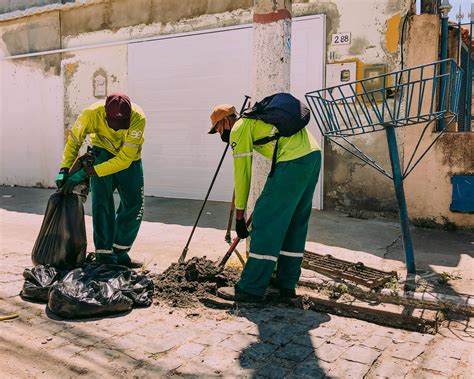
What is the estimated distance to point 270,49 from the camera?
13.7ft

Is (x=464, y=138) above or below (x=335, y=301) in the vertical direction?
above

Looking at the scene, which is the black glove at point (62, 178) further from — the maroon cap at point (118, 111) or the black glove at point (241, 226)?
the black glove at point (241, 226)

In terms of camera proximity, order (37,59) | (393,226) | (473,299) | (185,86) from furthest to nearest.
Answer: (37,59) → (185,86) → (393,226) → (473,299)

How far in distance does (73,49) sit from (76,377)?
903 centimetres

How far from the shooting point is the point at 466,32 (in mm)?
6496

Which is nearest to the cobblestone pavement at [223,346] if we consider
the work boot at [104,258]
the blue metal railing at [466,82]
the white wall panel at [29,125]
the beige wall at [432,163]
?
the work boot at [104,258]

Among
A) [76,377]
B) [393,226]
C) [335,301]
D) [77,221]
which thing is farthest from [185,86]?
[76,377]

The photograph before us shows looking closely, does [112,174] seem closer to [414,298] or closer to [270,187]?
[270,187]

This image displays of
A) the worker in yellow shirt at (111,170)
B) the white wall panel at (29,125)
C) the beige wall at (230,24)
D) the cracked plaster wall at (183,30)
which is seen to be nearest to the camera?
the worker in yellow shirt at (111,170)

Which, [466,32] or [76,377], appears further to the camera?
[466,32]

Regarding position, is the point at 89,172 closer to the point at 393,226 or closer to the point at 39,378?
the point at 39,378

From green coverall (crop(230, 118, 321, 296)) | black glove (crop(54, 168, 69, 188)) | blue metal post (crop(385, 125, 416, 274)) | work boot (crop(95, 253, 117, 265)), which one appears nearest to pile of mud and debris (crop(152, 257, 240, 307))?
green coverall (crop(230, 118, 321, 296))

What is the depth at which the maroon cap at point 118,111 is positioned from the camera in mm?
4188

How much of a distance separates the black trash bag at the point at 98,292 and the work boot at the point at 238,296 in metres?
0.57
